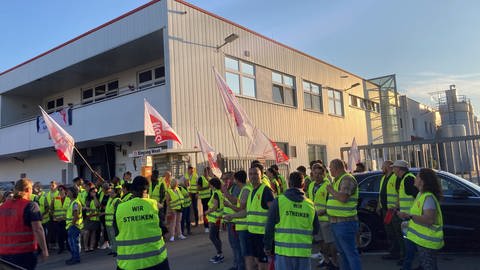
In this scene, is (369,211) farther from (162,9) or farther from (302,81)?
(302,81)

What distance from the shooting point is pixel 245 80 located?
17.4 meters

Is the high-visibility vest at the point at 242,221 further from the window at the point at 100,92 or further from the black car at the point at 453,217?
the window at the point at 100,92

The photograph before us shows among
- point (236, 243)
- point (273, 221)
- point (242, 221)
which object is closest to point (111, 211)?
point (236, 243)

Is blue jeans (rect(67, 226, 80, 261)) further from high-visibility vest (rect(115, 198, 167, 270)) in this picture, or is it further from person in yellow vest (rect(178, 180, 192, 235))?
high-visibility vest (rect(115, 198, 167, 270))

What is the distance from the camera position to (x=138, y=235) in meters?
4.30

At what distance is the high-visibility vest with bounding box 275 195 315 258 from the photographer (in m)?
4.48

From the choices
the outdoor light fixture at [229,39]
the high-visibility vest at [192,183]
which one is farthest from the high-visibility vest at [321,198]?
the outdoor light fixture at [229,39]

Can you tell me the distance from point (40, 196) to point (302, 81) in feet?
47.1

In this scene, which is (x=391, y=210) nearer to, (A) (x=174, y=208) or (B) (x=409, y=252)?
(B) (x=409, y=252)

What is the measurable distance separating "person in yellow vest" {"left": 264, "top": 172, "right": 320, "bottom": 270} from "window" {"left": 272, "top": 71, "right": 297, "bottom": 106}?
1475cm

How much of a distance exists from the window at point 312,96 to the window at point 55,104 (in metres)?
13.8

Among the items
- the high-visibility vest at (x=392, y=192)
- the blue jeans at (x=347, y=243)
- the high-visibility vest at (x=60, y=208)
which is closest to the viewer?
the blue jeans at (x=347, y=243)

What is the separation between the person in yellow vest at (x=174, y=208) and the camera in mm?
10930

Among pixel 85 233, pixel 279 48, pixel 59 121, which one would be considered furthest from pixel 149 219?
pixel 279 48
